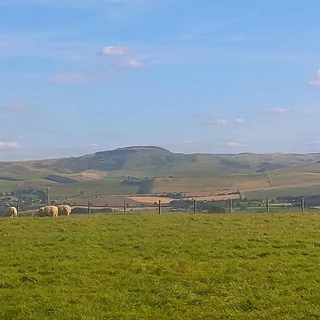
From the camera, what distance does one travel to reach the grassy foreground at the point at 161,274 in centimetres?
1447

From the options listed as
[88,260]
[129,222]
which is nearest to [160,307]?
[88,260]

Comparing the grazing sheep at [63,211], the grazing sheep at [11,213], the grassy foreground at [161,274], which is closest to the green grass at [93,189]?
the grazing sheep at [11,213]

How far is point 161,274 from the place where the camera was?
17.9 metres

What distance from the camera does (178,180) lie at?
142m

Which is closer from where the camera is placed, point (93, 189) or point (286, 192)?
point (286, 192)

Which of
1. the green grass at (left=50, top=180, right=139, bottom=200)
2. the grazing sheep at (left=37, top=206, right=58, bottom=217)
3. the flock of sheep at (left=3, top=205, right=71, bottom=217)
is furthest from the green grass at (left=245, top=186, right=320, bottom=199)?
the grazing sheep at (left=37, top=206, right=58, bottom=217)

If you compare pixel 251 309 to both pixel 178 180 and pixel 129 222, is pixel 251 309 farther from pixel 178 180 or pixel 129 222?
pixel 178 180

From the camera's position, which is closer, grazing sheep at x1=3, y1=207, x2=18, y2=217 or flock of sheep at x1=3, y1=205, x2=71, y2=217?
flock of sheep at x1=3, y1=205, x2=71, y2=217

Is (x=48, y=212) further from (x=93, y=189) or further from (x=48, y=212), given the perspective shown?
(x=93, y=189)

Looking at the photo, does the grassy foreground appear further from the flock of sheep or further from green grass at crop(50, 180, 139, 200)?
green grass at crop(50, 180, 139, 200)

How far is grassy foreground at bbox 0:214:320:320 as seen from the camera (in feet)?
47.5

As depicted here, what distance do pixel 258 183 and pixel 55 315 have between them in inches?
4529

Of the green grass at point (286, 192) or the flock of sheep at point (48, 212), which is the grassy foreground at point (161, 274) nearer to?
the flock of sheep at point (48, 212)

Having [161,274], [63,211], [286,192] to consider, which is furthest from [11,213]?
[286,192]
